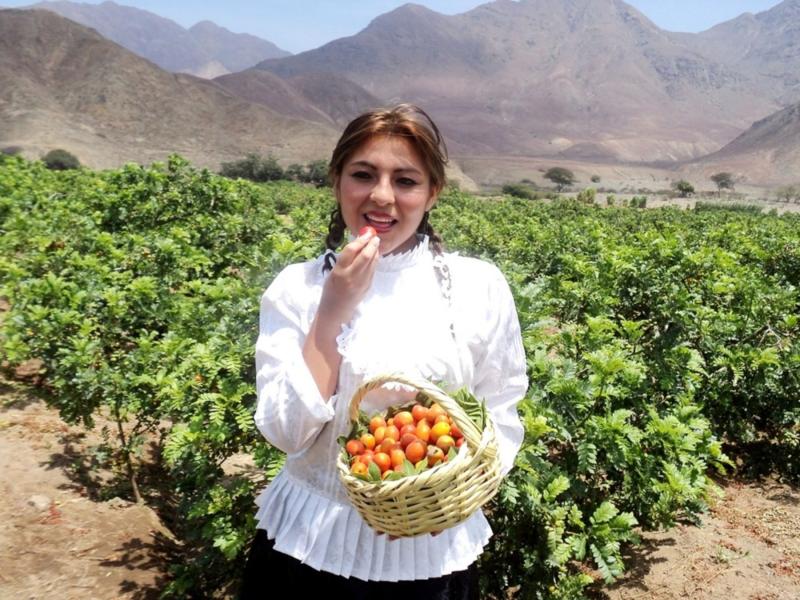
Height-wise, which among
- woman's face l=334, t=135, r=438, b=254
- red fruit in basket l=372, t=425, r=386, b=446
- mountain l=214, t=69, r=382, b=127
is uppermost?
mountain l=214, t=69, r=382, b=127

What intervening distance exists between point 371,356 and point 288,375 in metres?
0.22

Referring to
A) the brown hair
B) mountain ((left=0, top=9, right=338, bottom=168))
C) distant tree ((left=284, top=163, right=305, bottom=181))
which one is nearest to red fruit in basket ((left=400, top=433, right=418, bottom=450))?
the brown hair

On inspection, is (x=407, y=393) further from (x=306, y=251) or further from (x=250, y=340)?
(x=306, y=251)

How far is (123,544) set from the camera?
3.18m

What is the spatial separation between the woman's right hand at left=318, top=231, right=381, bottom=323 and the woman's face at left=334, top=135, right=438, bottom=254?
121 millimetres

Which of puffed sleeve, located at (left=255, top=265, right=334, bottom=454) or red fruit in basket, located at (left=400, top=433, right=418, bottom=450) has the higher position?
puffed sleeve, located at (left=255, top=265, right=334, bottom=454)

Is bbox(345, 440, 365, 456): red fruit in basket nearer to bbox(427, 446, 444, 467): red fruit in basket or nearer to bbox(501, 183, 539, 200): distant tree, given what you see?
bbox(427, 446, 444, 467): red fruit in basket

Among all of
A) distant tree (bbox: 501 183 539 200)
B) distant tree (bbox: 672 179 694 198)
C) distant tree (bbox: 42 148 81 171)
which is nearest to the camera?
distant tree (bbox: 42 148 81 171)

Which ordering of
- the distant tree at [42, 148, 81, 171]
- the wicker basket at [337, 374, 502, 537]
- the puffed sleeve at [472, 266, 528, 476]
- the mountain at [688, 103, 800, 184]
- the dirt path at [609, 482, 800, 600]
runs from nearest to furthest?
the wicker basket at [337, 374, 502, 537] < the puffed sleeve at [472, 266, 528, 476] < the dirt path at [609, 482, 800, 600] < the distant tree at [42, 148, 81, 171] < the mountain at [688, 103, 800, 184]

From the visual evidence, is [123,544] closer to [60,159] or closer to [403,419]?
[403,419]

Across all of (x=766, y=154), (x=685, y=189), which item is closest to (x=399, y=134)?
(x=685, y=189)

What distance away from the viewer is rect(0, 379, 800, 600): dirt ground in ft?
Answer: 9.53

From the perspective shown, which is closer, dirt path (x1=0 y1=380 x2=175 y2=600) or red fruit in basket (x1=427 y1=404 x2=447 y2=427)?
red fruit in basket (x1=427 y1=404 x2=447 y2=427)

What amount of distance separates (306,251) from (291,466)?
6.47 feet
